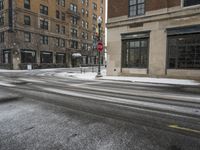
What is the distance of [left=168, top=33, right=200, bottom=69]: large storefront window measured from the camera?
14.4 meters

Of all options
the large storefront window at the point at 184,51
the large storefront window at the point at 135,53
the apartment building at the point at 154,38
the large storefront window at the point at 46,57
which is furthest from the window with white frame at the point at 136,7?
the large storefront window at the point at 46,57

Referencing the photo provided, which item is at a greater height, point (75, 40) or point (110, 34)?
point (75, 40)

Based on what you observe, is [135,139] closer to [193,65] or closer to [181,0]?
[193,65]

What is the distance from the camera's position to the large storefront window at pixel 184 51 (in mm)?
14430

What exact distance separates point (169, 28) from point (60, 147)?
15756 millimetres

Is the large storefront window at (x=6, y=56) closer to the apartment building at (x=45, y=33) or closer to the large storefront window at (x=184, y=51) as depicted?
the apartment building at (x=45, y=33)

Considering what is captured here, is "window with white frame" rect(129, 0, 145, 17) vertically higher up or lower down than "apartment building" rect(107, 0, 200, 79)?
higher up

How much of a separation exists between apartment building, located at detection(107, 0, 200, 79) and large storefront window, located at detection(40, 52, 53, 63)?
22.6 m

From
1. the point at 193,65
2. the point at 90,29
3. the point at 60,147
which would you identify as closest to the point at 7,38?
the point at 90,29

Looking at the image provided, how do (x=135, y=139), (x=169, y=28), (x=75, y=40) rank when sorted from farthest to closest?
(x=75, y=40) < (x=169, y=28) < (x=135, y=139)

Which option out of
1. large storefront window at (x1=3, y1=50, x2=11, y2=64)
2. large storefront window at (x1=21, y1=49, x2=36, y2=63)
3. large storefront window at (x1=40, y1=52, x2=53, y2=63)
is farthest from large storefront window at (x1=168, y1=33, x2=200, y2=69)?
large storefront window at (x1=3, y1=50, x2=11, y2=64)

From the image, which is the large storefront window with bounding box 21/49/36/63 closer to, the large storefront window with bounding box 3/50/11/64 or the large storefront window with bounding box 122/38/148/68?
the large storefront window with bounding box 3/50/11/64

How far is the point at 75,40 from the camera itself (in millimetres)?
46750

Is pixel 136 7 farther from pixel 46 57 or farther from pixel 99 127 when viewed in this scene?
pixel 46 57
